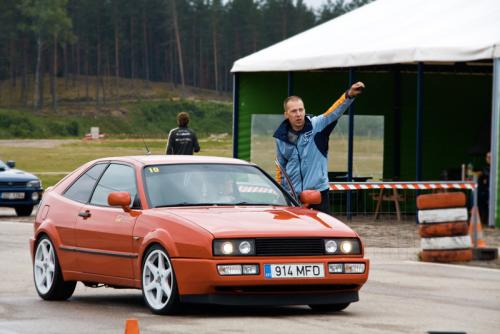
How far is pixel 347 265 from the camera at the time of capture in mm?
10703

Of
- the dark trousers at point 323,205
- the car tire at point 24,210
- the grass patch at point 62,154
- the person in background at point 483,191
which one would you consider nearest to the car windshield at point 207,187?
the dark trousers at point 323,205

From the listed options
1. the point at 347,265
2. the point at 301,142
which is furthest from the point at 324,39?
the point at 347,265

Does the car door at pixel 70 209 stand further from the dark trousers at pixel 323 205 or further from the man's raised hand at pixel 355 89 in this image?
the man's raised hand at pixel 355 89

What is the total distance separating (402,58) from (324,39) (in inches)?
133

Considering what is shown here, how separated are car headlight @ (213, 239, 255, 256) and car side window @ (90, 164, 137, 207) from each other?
156 centimetres

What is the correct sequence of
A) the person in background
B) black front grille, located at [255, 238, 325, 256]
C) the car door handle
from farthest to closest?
1. the person in background
2. the car door handle
3. black front grille, located at [255, 238, 325, 256]

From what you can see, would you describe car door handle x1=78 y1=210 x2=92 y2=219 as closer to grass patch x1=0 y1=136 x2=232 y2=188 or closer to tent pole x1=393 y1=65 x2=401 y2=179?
tent pole x1=393 y1=65 x2=401 y2=179

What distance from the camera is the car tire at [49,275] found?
12234 millimetres

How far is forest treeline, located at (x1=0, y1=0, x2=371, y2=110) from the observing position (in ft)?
474

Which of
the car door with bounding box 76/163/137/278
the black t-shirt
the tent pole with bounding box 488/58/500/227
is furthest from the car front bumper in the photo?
the tent pole with bounding box 488/58/500/227

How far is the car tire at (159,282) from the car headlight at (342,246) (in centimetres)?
123

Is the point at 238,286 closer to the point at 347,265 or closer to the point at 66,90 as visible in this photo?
the point at 347,265

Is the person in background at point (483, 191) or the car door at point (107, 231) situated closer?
the car door at point (107, 231)

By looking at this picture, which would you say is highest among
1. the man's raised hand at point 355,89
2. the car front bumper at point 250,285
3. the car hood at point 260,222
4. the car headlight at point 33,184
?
the man's raised hand at point 355,89
